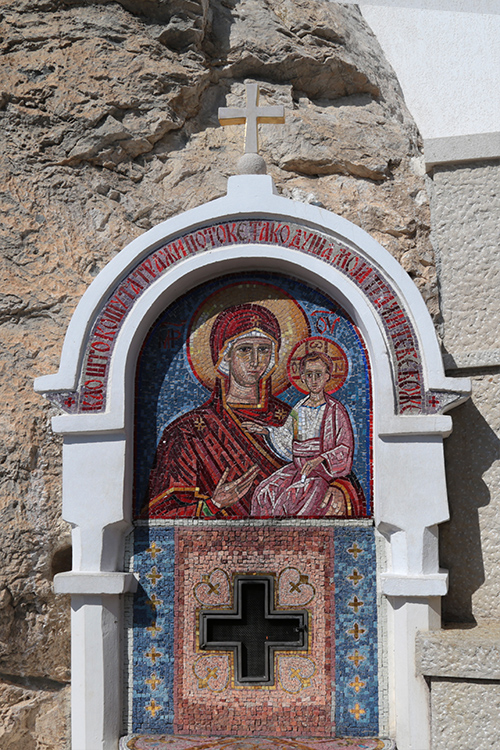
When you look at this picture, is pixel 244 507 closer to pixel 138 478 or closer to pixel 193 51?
pixel 138 478

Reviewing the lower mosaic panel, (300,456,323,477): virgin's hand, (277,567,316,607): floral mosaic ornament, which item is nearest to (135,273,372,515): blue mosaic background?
(300,456,323,477): virgin's hand

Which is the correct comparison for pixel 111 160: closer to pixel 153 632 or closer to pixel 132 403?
pixel 132 403

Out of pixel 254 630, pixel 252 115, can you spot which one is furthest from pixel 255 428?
pixel 252 115

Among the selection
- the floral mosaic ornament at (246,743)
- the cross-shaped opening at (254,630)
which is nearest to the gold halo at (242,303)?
the cross-shaped opening at (254,630)

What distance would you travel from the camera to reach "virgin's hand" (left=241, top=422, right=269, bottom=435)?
668cm

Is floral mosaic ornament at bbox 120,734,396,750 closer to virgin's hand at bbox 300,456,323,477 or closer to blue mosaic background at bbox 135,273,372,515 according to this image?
blue mosaic background at bbox 135,273,372,515

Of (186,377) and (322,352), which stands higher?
(322,352)

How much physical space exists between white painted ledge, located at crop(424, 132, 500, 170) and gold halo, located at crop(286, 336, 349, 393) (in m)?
1.91

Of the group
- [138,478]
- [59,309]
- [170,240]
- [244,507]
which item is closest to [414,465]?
[244,507]

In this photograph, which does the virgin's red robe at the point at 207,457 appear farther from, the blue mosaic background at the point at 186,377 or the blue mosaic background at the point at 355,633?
the blue mosaic background at the point at 355,633

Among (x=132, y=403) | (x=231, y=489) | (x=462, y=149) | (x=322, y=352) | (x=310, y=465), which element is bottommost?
(x=231, y=489)

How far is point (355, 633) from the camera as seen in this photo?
6.38 meters

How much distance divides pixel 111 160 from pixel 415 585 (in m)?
4.41

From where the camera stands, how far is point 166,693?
21.0 feet
